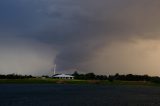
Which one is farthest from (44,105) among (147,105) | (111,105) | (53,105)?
(147,105)

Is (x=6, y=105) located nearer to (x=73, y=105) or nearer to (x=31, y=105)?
(x=31, y=105)

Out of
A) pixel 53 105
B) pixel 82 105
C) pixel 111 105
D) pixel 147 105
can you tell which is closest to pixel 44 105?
pixel 53 105

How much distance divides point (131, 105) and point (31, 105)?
27704 mm

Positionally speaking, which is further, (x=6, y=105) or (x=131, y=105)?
(x=131, y=105)

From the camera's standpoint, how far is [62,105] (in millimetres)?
105375

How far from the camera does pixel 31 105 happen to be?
102 meters

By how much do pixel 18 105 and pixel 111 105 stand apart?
986 inches

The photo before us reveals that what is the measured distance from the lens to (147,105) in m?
104

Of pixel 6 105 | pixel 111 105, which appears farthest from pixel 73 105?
pixel 6 105

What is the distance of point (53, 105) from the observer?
10475 centimetres

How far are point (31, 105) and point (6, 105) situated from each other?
21.7 ft

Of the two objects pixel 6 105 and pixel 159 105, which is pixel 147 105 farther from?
pixel 6 105

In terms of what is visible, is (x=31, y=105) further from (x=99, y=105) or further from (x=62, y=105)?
(x=99, y=105)

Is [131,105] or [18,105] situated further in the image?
[131,105]
